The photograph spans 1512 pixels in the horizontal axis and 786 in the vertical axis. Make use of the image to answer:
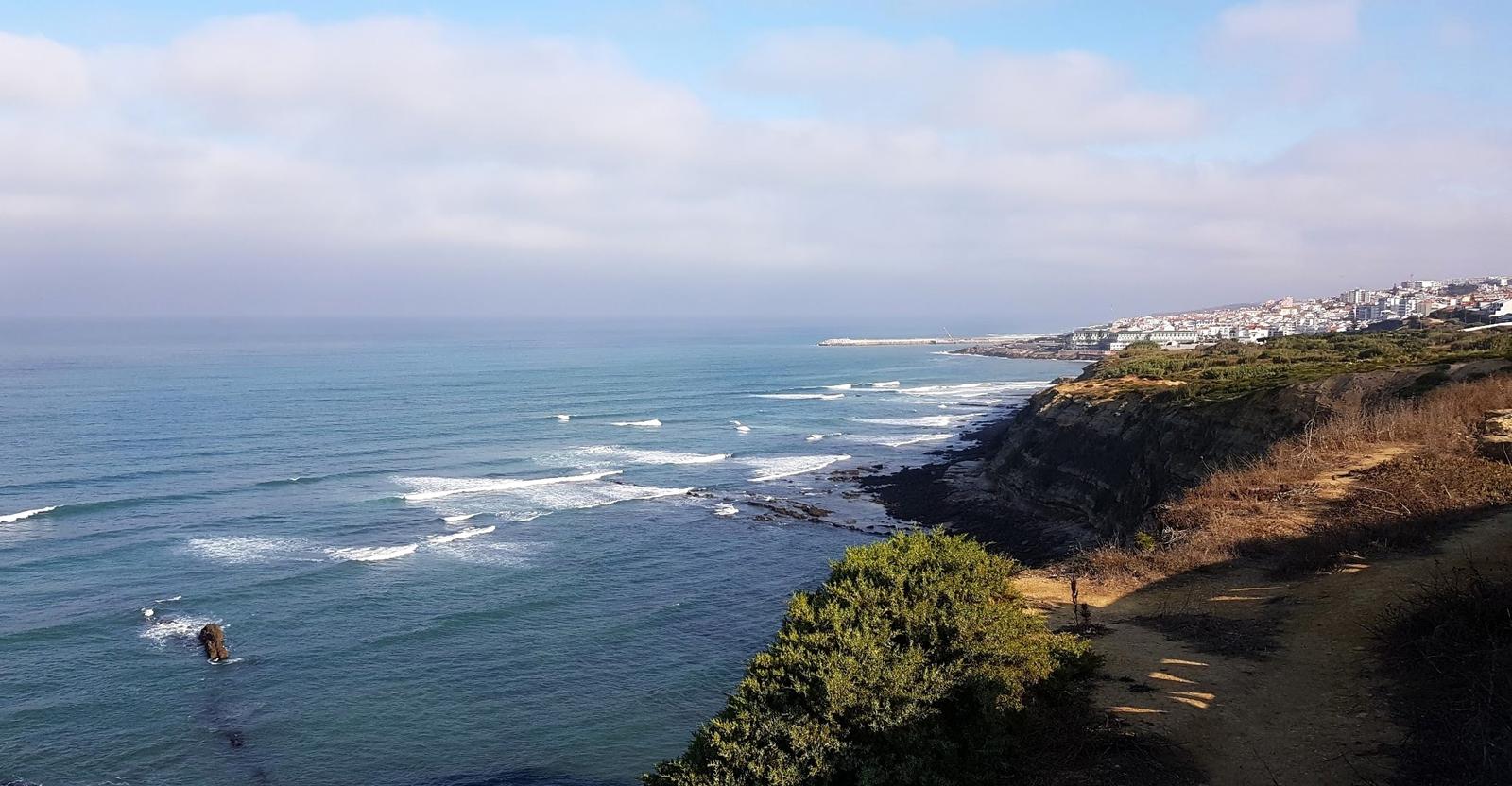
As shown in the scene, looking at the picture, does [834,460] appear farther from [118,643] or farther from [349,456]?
[118,643]

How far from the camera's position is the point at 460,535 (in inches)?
1654

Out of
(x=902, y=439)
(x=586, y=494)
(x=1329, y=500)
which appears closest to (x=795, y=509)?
(x=586, y=494)

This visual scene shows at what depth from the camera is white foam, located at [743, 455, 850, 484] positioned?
5769 centimetres

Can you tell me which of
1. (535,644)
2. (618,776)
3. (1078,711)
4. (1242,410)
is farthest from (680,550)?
(1078,711)

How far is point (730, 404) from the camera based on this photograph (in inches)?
3743

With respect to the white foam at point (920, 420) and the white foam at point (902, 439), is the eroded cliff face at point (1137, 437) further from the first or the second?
the white foam at point (920, 420)

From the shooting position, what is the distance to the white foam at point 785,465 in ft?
189

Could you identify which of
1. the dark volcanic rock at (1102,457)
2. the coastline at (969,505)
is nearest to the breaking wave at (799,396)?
the coastline at (969,505)

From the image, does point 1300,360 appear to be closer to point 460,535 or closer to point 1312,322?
point 460,535

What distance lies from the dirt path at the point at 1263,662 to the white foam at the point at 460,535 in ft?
101

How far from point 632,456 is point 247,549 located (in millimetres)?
27887

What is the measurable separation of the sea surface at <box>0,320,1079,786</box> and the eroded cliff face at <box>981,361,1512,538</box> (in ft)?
29.3

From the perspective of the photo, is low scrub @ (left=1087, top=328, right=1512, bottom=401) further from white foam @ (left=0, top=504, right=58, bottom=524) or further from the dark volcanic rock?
white foam @ (left=0, top=504, right=58, bottom=524)

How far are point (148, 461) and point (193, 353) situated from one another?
113 m
